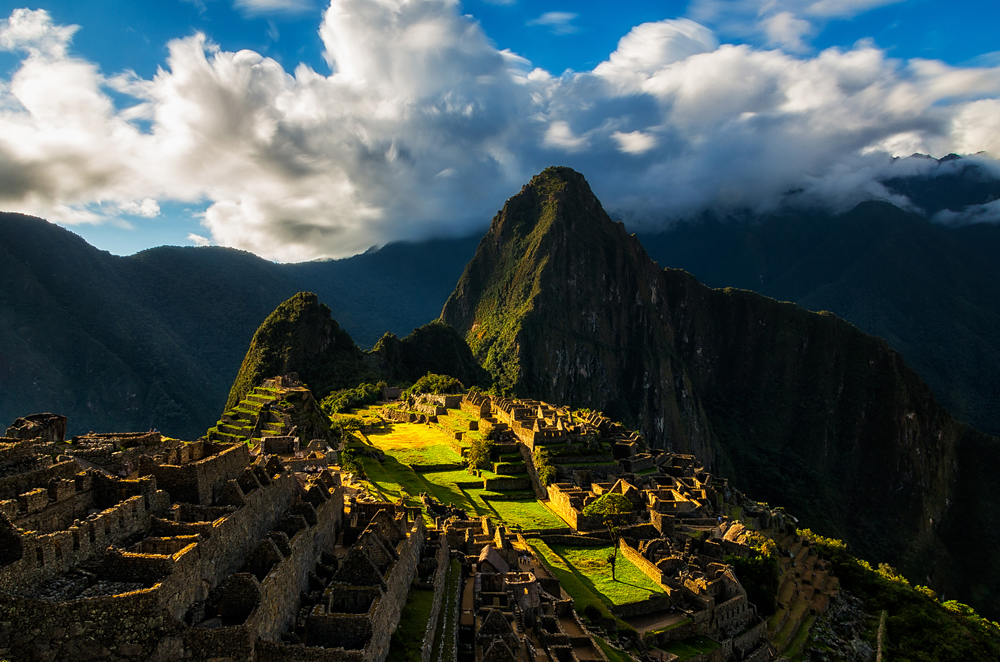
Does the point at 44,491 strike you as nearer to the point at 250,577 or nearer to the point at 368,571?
the point at 250,577

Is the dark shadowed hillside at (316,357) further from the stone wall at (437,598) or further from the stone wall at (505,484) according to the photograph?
the stone wall at (437,598)

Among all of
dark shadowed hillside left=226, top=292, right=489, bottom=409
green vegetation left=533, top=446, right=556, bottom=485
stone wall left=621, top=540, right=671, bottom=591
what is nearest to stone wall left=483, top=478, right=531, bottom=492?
green vegetation left=533, top=446, right=556, bottom=485

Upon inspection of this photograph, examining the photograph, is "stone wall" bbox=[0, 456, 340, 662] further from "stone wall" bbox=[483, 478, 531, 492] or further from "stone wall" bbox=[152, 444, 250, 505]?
"stone wall" bbox=[483, 478, 531, 492]

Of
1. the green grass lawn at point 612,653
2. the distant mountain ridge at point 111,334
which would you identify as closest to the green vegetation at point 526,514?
the green grass lawn at point 612,653

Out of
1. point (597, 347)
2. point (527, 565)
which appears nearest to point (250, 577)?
point (527, 565)

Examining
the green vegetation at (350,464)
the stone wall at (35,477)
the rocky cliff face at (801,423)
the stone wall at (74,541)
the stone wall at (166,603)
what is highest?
the stone wall at (35,477)

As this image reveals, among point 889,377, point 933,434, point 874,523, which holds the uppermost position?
point 889,377

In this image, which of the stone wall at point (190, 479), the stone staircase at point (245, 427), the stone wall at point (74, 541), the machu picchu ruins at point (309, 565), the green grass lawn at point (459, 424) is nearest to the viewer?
the stone wall at point (74, 541)
